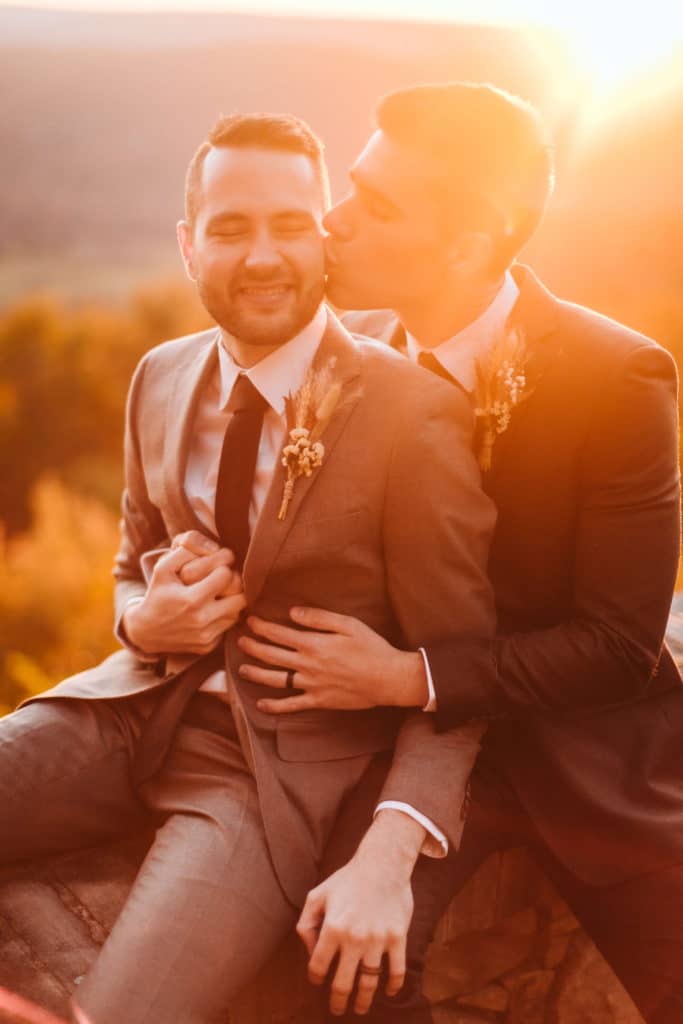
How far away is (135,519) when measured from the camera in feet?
8.13

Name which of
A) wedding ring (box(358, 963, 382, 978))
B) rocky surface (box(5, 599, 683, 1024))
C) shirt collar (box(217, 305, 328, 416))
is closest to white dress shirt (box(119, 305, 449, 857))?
shirt collar (box(217, 305, 328, 416))

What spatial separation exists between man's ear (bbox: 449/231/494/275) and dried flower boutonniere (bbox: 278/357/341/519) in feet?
1.65

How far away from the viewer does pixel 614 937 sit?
2.28 m

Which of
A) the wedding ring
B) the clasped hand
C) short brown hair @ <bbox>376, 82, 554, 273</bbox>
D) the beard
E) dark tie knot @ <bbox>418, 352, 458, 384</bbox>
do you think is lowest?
the wedding ring

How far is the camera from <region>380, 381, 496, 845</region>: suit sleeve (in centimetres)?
194

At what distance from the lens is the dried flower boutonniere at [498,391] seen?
2.18m

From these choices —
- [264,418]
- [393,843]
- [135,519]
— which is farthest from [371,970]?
[135,519]

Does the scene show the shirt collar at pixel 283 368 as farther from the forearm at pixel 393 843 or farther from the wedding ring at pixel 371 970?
the wedding ring at pixel 371 970

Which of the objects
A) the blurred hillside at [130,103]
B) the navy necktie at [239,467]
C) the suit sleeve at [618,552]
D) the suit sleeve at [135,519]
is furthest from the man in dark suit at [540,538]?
the blurred hillside at [130,103]

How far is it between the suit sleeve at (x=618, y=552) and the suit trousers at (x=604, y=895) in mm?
288

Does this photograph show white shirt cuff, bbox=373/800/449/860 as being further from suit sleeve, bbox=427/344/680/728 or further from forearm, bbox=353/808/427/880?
suit sleeve, bbox=427/344/680/728

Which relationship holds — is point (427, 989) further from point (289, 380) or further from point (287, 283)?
point (287, 283)

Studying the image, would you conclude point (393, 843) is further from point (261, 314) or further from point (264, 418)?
point (261, 314)

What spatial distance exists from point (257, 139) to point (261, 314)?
0.38 m
